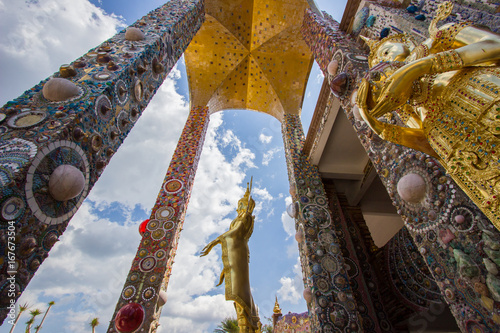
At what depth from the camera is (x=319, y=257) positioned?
3785 millimetres

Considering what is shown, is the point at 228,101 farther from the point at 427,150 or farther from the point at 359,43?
the point at 427,150

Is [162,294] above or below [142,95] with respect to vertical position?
below

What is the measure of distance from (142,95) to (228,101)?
17.7 feet

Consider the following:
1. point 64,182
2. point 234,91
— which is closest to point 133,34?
point 64,182

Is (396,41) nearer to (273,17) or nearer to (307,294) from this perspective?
(307,294)

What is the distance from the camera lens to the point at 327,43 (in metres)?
3.66

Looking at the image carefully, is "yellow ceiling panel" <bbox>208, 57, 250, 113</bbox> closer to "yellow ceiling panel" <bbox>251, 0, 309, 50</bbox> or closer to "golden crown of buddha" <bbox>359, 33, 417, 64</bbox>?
"yellow ceiling panel" <bbox>251, 0, 309, 50</bbox>

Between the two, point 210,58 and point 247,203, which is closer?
point 247,203

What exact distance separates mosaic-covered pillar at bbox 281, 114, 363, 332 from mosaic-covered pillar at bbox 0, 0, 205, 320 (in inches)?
119

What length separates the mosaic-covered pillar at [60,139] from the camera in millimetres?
1436

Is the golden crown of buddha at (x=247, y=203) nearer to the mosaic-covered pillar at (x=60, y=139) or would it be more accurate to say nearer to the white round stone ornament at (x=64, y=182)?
the mosaic-covered pillar at (x=60, y=139)

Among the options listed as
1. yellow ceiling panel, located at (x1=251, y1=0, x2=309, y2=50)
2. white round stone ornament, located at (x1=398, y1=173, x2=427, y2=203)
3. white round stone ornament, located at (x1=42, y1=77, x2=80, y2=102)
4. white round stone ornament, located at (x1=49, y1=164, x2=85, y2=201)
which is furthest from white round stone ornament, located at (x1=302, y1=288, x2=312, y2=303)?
yellow ceiling panel, located at (x1=251, y1=0, x2=309, y2=50)

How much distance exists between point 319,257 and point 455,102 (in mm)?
3074

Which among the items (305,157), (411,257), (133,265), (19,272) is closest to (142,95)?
(19,272)
